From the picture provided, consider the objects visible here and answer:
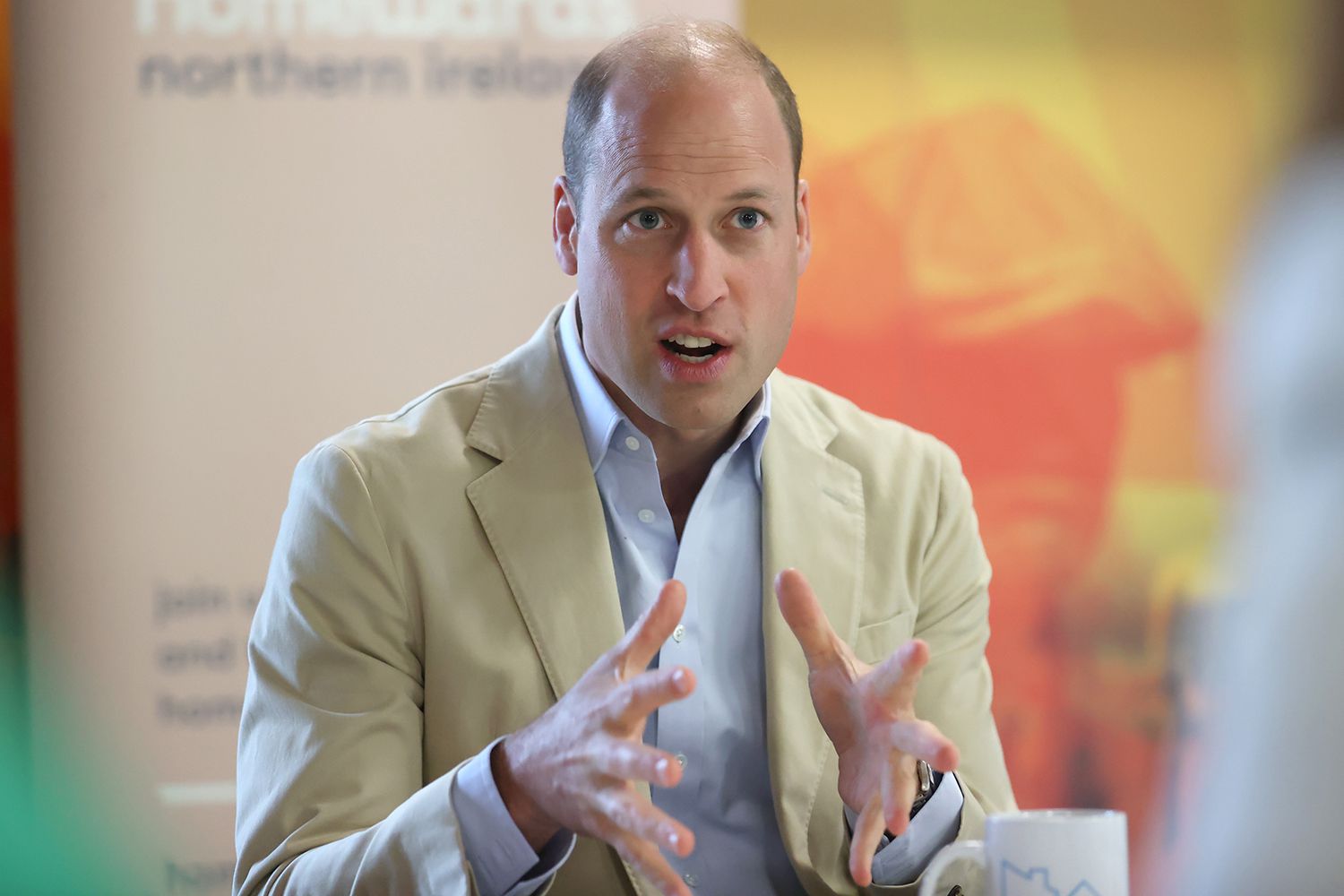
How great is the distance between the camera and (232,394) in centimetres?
284

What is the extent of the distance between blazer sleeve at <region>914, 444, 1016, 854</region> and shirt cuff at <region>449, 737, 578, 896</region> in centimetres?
52

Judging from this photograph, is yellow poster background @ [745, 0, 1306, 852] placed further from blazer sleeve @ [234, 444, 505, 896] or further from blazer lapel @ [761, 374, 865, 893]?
blazer sleeve @ [234, 444, 505, 896]

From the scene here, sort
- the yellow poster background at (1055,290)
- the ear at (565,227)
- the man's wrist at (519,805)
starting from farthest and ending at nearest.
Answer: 1. the yellow poster background at (1055,290)
2. the ear at (565,227)
3. the man's wrist at (519,805)

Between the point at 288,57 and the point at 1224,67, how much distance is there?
7.02 feet

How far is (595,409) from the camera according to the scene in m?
1.90

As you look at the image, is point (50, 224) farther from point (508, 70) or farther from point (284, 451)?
point (508, 70)

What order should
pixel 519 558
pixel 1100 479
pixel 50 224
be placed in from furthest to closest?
1. pixel 1100 479
2. pixel 50 224
3. pixel 519 558

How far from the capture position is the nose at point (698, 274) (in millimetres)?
1750

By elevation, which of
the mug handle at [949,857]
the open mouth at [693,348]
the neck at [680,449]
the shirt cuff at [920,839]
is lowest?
the shirt cuff at [920,839]

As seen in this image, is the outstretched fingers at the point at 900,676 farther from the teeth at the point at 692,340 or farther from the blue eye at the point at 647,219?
the blue eye at the point at 647,219

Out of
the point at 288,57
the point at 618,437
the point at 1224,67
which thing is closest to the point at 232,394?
the point at 288,57

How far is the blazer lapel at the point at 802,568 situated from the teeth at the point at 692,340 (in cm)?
22

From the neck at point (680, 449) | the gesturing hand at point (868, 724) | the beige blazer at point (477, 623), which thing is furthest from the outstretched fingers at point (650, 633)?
the neck at point (680, 449)

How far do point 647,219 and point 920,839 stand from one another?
0.80 meters
